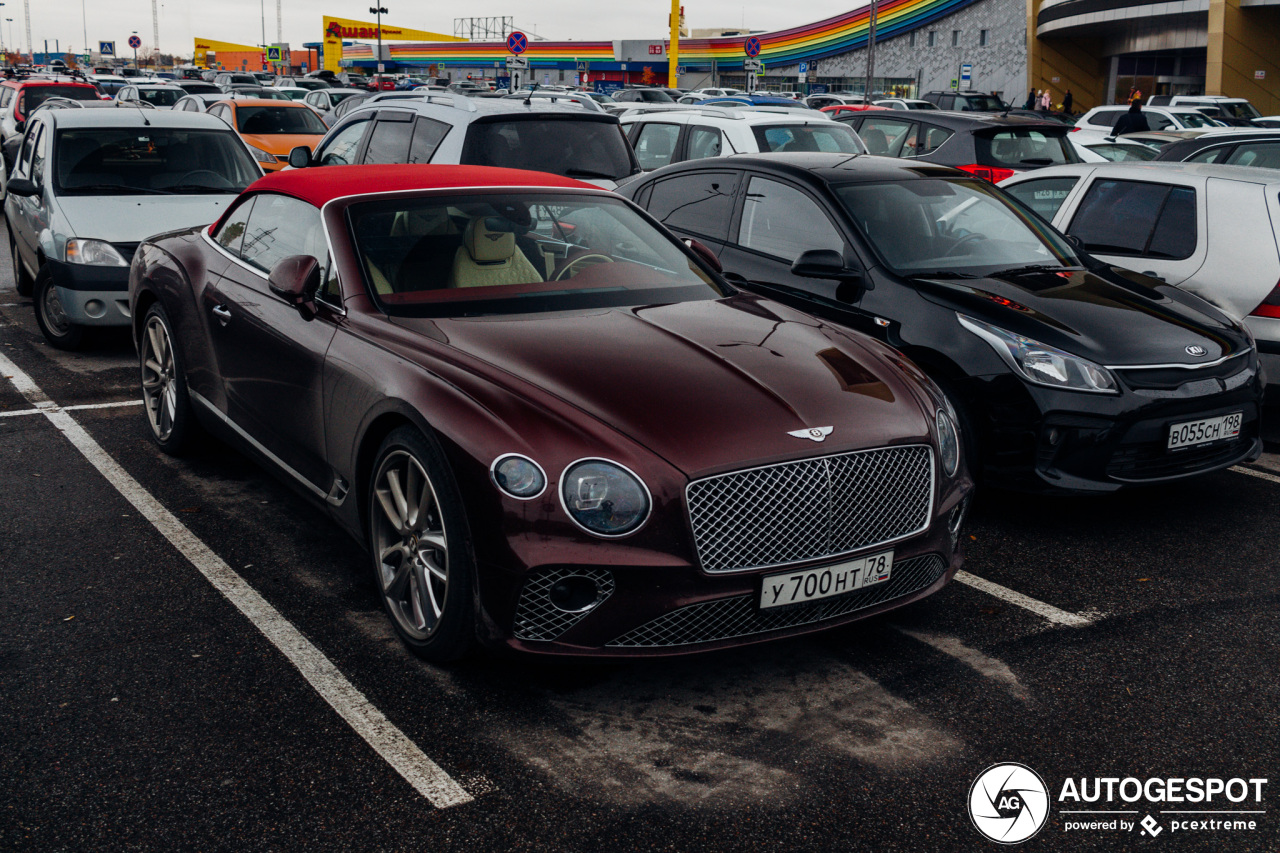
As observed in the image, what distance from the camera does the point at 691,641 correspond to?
3.33 metres

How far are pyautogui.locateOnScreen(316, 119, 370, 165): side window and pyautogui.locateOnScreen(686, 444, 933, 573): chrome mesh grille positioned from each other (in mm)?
7323

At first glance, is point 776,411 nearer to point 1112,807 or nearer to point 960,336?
point 1112,807

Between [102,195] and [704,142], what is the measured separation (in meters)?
5.52

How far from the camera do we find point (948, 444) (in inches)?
151

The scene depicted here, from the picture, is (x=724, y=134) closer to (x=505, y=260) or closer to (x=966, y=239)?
(x=966, y=239)

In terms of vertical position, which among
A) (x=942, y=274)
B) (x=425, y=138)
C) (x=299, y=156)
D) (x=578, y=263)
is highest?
(x=425, y=138)

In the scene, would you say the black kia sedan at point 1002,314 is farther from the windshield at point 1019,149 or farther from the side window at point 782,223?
the windshield at point 1019,149

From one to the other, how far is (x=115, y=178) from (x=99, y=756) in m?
6.65

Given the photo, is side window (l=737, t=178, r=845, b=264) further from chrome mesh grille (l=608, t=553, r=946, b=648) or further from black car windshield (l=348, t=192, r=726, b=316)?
chrome mesh grille (l=608, t=553, r=946, b=648)

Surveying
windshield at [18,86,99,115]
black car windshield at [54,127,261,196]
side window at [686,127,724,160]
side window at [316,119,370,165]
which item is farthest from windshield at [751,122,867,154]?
windshield at [18,86,99,115]

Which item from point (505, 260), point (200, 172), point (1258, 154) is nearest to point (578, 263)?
point (505, 260)

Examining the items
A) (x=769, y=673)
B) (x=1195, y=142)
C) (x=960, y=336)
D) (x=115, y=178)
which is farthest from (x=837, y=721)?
(x=1195, y=142)

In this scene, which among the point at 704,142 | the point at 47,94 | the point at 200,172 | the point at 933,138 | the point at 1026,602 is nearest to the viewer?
the point at 1026,602

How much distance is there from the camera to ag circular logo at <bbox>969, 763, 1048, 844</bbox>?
2910 millimetres
